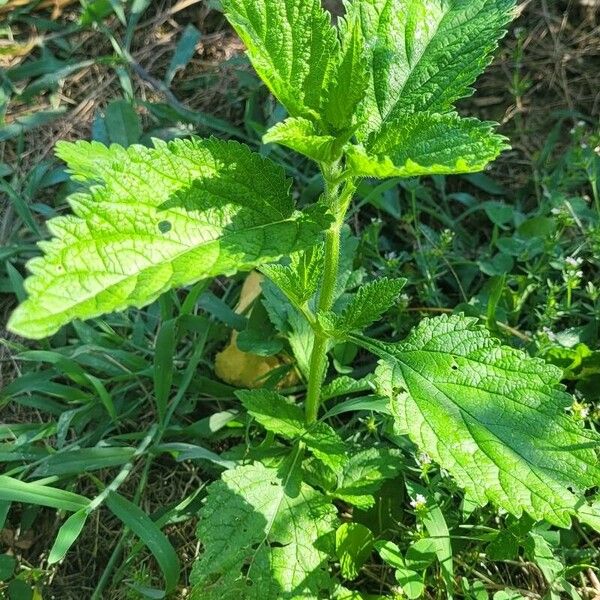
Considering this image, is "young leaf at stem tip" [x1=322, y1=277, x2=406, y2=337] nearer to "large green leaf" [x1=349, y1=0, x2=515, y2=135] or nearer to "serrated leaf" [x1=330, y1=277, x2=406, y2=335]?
"serrated leaf" [x1=330, y1=277, x2=406, y2=335]

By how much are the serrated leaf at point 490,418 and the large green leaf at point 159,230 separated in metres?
0.44

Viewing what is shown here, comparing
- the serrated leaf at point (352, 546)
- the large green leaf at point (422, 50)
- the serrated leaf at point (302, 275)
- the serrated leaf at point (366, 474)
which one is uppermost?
the large green leaf at point (422, 50)

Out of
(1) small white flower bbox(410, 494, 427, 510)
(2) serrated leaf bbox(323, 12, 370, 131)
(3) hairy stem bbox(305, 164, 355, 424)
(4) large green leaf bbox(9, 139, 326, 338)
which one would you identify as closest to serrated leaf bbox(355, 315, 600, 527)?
(3) hairy stem bbox(305, 164, 355, 424)

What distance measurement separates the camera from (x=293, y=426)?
6.96 ft

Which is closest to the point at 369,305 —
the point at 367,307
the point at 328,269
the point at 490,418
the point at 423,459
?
the point at 367,307

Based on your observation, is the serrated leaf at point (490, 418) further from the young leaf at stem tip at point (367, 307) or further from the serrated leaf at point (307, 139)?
the serrated leaf at point (307, 139)

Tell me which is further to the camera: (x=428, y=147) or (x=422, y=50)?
(x=422, y=50)

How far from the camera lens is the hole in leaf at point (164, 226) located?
1533mm

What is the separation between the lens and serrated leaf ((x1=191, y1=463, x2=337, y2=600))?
195cm

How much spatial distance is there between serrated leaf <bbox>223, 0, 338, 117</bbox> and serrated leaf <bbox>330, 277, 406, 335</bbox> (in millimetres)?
453

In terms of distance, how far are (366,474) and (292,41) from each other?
1.17 metres

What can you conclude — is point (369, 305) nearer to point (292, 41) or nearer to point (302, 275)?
point (302, 275)

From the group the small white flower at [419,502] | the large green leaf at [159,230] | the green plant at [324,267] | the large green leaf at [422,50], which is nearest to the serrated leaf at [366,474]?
the green plant at [324,267]

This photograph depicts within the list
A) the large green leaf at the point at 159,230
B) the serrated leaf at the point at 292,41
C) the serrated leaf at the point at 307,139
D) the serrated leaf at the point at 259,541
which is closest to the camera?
the large green leaf at the point at 159,230
